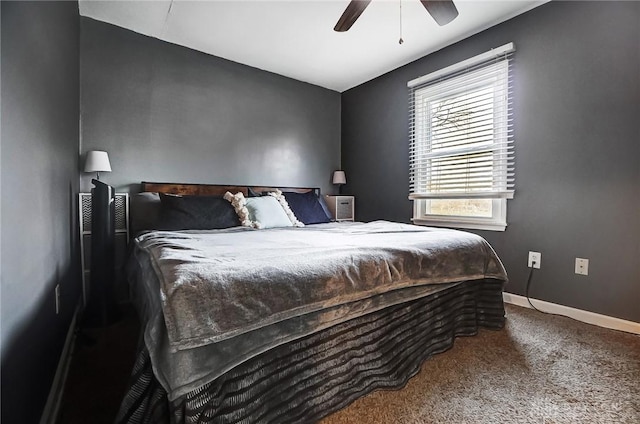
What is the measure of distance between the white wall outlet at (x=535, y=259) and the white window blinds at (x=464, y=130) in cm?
52

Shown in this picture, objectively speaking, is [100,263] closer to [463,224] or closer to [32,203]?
[32,203]

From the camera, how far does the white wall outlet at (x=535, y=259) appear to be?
8.04ft

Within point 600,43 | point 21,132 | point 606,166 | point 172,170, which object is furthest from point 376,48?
point 21,132

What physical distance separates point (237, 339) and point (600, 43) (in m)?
Result: 2.98

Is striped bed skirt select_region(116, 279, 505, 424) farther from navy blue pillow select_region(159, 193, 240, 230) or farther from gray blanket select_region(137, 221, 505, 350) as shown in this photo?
navy blue pillow select_region(159, 193, 240, 230)

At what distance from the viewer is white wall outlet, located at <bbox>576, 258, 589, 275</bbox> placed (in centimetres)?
221

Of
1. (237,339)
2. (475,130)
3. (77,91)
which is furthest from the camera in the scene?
(475,130)

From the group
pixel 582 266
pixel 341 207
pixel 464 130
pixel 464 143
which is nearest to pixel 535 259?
pixel 582 266

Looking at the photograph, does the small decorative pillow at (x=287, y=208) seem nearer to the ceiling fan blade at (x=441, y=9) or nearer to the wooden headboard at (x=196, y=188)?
the wooden headboard at (x=196, y=188)

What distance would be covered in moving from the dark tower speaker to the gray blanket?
505 mm

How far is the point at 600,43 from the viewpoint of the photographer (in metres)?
2.12

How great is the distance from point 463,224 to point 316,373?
7.69 feet

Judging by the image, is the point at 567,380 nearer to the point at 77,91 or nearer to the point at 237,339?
the point at 237,339

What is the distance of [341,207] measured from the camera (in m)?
3.99
